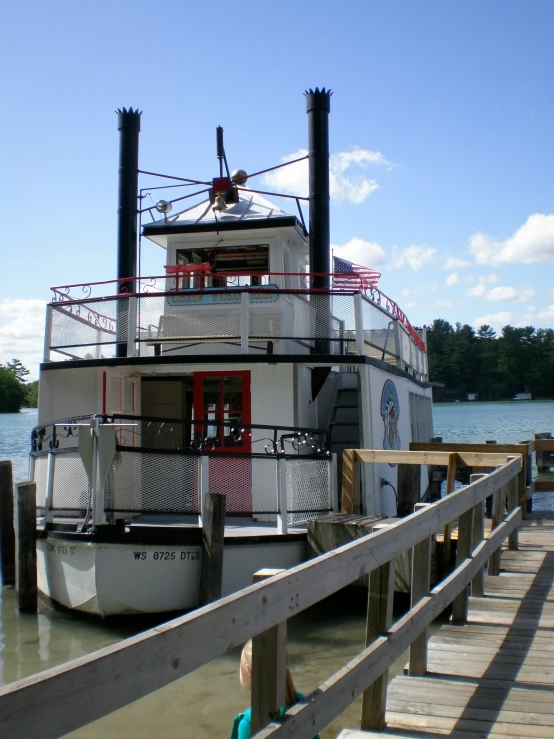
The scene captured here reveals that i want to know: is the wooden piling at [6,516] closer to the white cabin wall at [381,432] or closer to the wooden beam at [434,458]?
the white cabin wall at [381,432]

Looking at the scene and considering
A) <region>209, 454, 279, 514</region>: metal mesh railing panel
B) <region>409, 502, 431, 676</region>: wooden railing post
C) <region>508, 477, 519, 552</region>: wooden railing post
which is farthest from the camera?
<region>209, 454, 279, 514</region>: metal mesh railing panel

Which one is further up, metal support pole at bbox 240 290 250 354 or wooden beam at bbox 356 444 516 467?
metal support pole at bbox 240 290 250 354

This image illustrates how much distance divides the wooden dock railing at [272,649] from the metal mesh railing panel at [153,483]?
4.00 meters

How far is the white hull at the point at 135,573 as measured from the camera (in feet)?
26.5

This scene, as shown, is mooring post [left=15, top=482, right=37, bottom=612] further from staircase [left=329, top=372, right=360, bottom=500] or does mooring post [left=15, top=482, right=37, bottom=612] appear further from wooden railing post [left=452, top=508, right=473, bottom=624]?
wooden railing post [left=452, top=508, right=473, bottom=624]

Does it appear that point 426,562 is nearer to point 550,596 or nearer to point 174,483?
point 550,596

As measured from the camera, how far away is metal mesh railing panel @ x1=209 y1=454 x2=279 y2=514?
8828 mm

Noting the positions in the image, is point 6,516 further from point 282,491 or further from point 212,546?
point 282,491

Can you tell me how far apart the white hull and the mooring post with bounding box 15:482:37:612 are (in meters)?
0.72

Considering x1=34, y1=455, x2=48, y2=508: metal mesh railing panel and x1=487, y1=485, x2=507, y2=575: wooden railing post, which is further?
x1=34, y1=455, x2=48, y2=508: metal mesh railing panel

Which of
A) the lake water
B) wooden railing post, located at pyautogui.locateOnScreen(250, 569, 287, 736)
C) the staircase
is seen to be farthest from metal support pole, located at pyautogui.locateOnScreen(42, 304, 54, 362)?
wooden railing post, located at pyautogui.locateOnScreen(250, 569, 287, 736)

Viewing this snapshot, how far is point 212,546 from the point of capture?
321 inches

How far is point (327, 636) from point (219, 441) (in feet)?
11.6

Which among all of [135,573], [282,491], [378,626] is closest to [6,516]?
[135,573]
